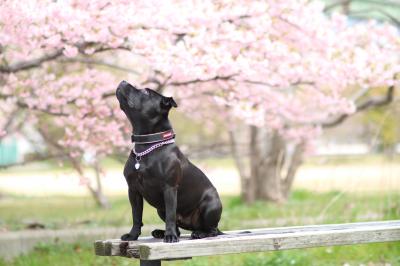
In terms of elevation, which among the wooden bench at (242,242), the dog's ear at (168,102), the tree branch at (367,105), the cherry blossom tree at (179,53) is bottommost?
the wooden bench at (242,242)

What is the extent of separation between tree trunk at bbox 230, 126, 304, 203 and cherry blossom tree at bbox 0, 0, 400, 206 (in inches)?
134

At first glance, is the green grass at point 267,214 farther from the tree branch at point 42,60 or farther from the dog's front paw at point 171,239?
the dog's front paw at point 171,239

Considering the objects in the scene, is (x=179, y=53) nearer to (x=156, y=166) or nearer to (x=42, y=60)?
(x=42, y=60)

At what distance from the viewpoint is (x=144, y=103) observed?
13.9ft

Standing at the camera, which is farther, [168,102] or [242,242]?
[242,242]

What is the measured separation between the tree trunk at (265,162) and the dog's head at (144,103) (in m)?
9.88

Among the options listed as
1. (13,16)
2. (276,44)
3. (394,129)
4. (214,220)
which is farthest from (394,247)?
(394,129)

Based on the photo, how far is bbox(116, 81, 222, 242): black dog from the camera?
4.19m

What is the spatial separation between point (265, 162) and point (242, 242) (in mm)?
9989

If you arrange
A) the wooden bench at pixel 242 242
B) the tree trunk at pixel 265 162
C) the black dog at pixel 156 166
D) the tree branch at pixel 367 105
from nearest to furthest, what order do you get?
the wooden bench at pixel 242 242
the black dog at pixel 156 166
the tree branch at pixel 367 105
the tree trunk at pixel 265 162

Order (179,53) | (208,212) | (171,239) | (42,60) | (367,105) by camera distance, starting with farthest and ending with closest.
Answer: (367,105)
(42,60)
(179,53)
(208,212)
(171,239)

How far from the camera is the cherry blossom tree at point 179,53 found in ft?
23.5

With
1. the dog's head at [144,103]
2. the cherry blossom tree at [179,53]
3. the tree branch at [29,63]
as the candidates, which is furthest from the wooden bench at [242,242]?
the tree branch at [29,63]

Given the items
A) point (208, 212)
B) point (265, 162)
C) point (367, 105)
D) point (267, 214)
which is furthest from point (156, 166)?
point (265, 162)
